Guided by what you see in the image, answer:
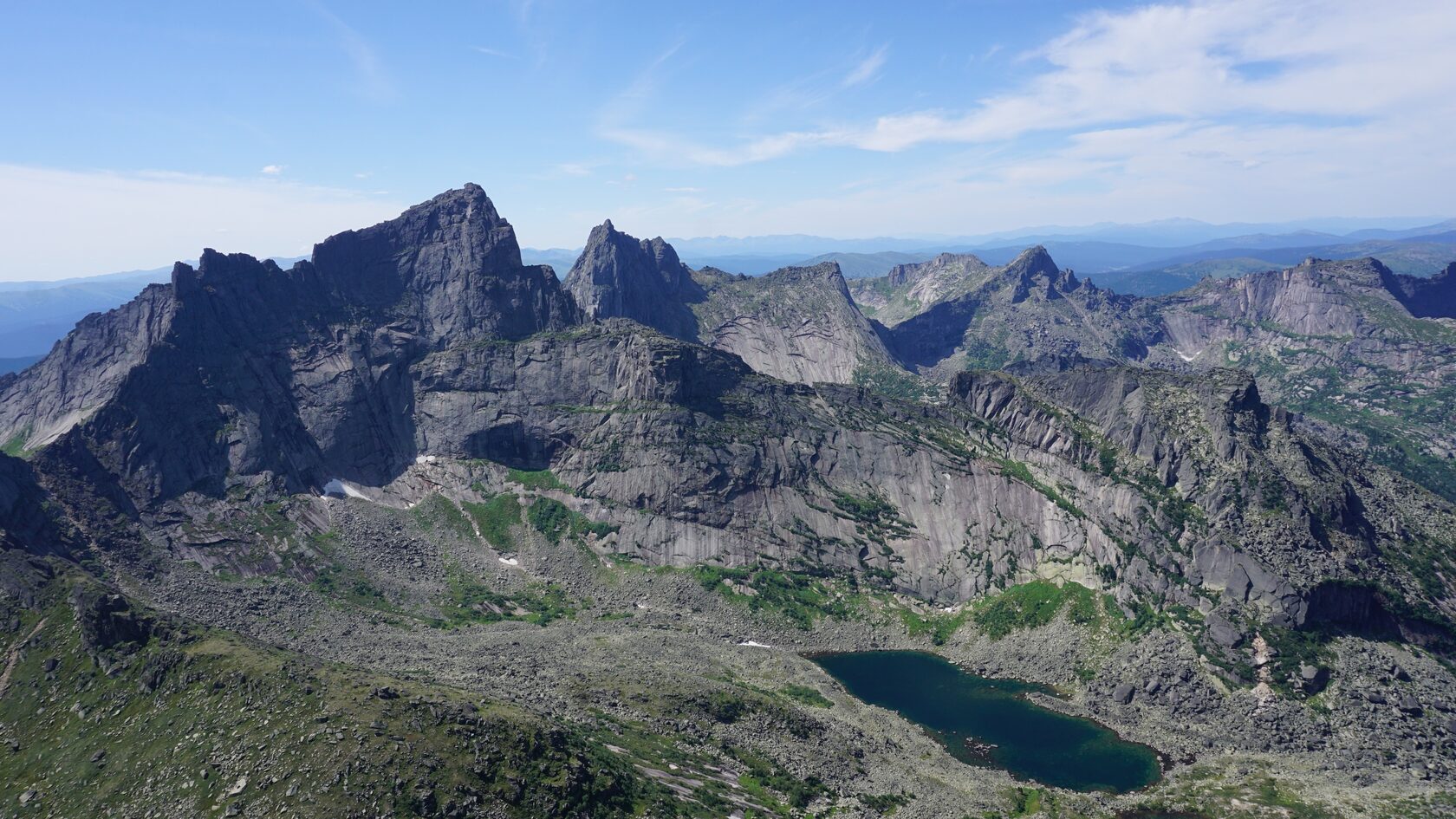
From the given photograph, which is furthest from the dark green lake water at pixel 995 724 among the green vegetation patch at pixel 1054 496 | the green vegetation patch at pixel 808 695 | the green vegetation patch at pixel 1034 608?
the green vegetation patch at pixel 1054 496

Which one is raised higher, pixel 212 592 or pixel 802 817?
pixel 212 592

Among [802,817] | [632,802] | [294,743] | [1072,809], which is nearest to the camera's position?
[294,743]

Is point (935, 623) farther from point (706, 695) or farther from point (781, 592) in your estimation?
point (706, 695)

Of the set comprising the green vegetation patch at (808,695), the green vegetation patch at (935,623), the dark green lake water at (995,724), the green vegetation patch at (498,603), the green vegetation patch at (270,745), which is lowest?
the dark green lake water at (995,724)

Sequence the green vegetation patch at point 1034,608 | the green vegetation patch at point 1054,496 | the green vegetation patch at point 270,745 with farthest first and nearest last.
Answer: the green vegetation patch at point 1054,496, the green vegetation patch at point 1034,608, the green vegetation patch at point 270,745

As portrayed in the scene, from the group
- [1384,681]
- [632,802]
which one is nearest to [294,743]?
[632,802]

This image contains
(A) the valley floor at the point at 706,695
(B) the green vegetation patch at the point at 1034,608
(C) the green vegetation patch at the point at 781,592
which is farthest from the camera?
(C) the green vegetation patch at the point at 781,592

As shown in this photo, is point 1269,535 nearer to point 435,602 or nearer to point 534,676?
point 534,676

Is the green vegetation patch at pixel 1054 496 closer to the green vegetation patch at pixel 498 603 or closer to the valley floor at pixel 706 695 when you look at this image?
the valley floor at pixel 706 695

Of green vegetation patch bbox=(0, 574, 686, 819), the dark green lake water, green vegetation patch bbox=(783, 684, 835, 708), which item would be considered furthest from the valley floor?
the dark green lake water
